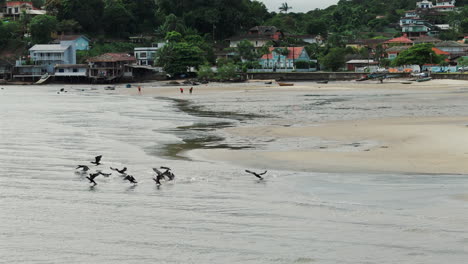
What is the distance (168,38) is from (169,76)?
28.4 ft

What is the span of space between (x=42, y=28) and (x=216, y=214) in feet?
339

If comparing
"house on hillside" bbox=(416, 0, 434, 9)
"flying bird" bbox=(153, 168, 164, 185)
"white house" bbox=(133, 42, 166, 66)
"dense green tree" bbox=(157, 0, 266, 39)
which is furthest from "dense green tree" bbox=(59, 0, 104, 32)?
"flying bird" bbox=(153, 168, 164, 185)

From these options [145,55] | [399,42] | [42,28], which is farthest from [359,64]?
[42,28]

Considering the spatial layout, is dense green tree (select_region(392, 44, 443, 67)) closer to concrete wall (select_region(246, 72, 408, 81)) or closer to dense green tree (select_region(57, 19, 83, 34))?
concrete wall (select_region(246, 72, 408, 81))

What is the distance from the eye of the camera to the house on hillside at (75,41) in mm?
108375

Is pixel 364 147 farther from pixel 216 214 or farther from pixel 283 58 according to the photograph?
pixel 283 58

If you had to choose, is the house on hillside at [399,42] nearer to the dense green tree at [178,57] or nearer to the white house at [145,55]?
the dense green tree at [178,57]

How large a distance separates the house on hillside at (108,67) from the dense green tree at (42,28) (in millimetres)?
15432

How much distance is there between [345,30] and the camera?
142 metres

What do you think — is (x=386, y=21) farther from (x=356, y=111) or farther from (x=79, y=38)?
(x=356, y=111)

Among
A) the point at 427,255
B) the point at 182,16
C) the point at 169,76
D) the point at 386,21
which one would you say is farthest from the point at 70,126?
the point at 386,21

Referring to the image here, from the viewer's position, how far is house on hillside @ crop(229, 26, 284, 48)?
12294cm

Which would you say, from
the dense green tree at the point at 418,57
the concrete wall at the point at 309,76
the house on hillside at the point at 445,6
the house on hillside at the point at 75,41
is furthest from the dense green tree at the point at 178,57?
the house on hillside at the point at 445,6

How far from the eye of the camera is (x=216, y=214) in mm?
15859
